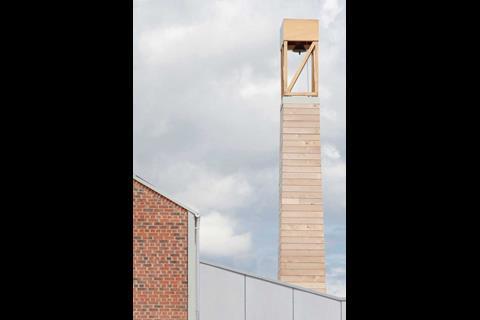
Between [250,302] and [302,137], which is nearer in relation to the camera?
[250,302]

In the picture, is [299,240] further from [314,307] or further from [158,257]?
[158,257]

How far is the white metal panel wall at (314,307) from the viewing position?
12.9 m

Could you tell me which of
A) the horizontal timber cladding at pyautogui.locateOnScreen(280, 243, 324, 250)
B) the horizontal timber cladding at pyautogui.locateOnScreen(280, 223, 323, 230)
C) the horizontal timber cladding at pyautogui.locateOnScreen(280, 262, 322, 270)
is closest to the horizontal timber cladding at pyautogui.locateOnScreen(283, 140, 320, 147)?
the horizontal timber cladding at pyautogui.locateOnScreen(280, 223, 323, 230)

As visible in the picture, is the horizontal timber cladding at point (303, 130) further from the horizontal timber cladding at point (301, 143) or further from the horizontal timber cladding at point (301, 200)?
the horizontal timber cladding at point (301, 143)

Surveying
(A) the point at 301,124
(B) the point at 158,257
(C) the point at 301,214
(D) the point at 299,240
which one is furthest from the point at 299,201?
(B) the point at 158,257

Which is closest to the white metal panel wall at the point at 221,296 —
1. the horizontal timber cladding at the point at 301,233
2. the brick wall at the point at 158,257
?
the brick wall at the point at 158,257

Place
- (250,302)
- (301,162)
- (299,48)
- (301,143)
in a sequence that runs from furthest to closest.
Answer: (299,48)
(301,143)
(301,162)
(250,302)

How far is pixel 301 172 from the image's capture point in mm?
15555

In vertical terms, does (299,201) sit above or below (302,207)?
above

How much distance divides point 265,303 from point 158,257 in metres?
1.96

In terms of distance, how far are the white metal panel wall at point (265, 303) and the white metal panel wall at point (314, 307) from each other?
5.3 inches
